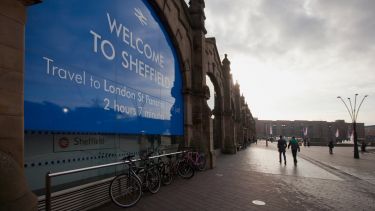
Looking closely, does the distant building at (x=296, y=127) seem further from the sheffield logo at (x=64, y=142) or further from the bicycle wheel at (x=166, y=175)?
the sheffield logo at (x=64, y=142)

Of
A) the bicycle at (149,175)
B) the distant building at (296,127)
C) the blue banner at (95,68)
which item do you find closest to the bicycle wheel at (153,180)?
the bicycle at (149,175)

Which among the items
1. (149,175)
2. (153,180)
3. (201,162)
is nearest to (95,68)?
(149,175)

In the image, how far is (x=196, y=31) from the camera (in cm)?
1477

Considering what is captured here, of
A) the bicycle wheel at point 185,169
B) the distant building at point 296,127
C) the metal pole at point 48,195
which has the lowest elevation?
the distant building at point 296,127

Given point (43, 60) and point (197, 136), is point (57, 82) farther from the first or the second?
point (197, 136)

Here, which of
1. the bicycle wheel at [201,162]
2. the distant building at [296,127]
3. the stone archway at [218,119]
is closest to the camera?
the bicycle wheel at [201,162]

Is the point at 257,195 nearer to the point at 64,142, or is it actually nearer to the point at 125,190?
the point at 125,190

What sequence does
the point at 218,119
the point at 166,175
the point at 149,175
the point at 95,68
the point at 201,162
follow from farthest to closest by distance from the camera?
the point at 218,119, the point at 201,162, the point at 166,175, the point at 149,175, the point at 95,68

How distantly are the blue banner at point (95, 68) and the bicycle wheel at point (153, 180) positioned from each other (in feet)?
4.19

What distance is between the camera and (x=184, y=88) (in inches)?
522

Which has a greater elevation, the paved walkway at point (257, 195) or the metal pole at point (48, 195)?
the metal pole at point (48, 195)

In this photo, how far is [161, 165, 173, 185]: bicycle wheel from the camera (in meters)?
9.02

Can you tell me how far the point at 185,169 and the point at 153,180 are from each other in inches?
115

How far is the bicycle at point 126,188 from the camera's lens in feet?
20.2
